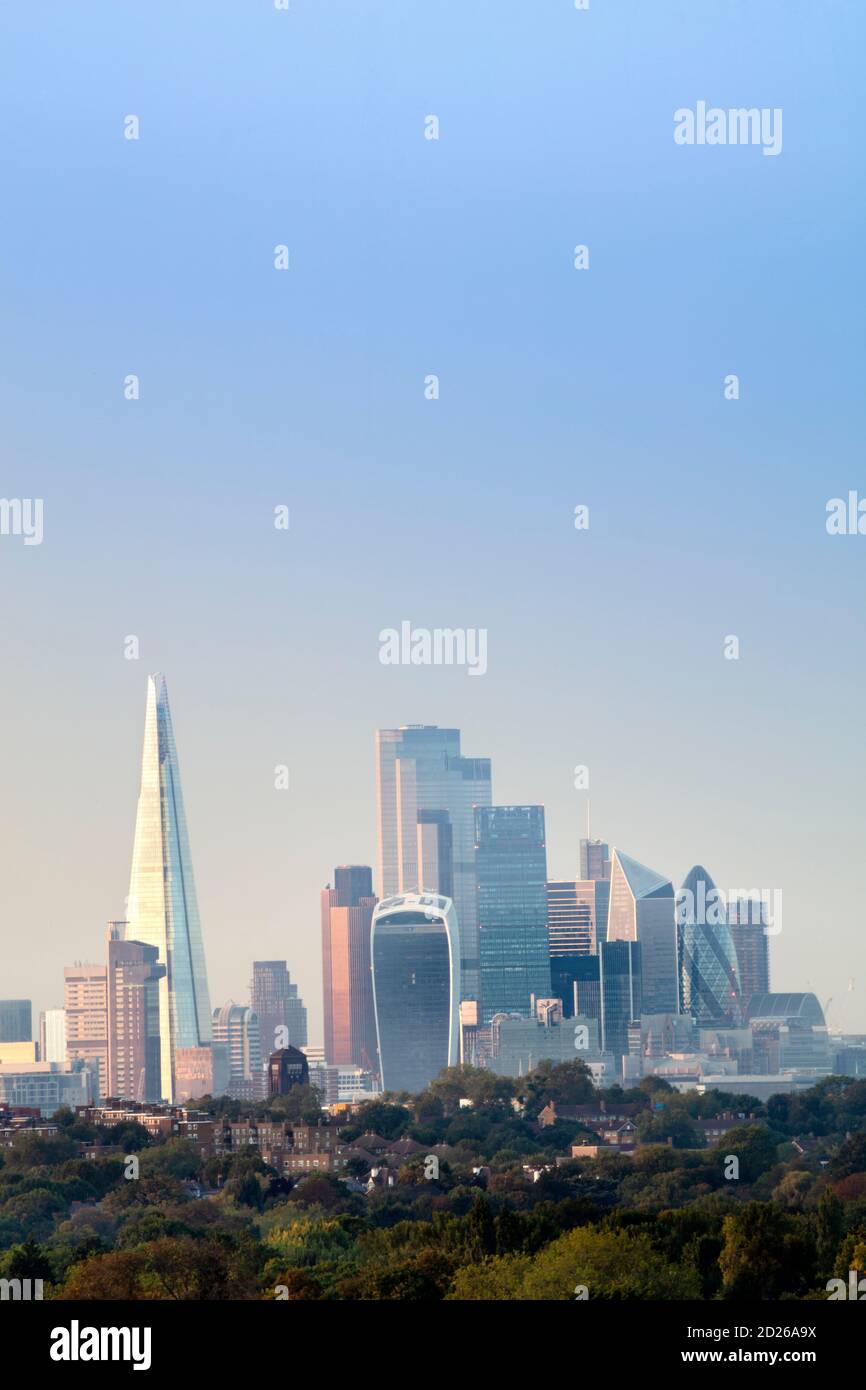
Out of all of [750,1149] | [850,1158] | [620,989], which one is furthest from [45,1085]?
[850,1158]

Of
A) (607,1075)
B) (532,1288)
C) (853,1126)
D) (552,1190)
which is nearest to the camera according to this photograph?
(532,1288)

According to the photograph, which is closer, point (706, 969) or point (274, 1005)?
point (274, 1005)

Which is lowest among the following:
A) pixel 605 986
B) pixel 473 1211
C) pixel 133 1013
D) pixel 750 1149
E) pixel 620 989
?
pixel 750 1149

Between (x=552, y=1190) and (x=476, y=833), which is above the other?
(x=476, y=833)

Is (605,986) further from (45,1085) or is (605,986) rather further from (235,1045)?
(45,1085)
